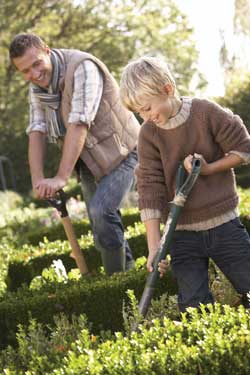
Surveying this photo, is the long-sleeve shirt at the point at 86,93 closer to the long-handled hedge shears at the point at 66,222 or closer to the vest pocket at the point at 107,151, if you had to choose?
the vest pocket at the point at 107,151

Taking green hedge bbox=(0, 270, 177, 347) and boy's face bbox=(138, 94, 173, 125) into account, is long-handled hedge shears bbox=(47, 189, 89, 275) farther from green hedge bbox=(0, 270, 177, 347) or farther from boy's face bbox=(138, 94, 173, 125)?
boy's face bbox=(138, 94, 173, 125)

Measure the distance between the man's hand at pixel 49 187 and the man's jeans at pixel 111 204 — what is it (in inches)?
9.8

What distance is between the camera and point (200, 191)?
332 cm

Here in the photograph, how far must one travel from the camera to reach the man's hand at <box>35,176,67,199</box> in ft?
14.4

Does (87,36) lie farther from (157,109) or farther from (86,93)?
(157,109)

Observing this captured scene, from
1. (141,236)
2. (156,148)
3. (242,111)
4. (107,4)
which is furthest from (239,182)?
(107,4)

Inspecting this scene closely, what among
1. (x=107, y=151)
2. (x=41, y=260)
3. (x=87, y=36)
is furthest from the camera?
(x=87, y=36)

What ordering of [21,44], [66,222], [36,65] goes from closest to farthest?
1. [21,44]
2. [36,65]
3. [66,222]

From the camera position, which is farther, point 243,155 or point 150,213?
point 150,213

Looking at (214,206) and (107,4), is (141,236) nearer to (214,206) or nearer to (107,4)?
(214,206)

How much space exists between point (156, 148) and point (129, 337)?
0.87m

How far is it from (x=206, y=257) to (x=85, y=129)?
4.63ft

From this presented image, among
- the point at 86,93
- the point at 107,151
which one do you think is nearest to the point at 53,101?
the point at 86,93

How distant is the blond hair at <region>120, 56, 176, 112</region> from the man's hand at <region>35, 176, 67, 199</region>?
1.31 meters
